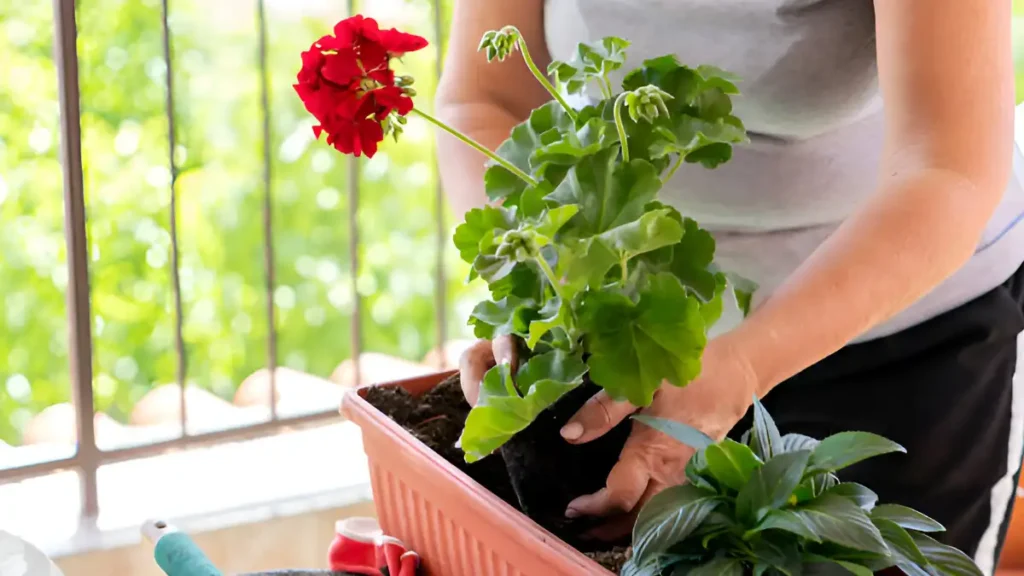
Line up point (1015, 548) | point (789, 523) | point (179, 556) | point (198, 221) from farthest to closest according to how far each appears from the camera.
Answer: point (198, 221), point (1015, 548), point (179, 556), point (789, 523)

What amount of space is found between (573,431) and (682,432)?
0.08 meters

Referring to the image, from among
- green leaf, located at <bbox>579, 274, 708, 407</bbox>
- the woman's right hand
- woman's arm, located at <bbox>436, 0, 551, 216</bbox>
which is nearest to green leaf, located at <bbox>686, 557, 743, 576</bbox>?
green leaf, located at <bbox>579, 274, 708, 407</bbox>

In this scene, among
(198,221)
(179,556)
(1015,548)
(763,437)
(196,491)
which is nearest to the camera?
(763,437)

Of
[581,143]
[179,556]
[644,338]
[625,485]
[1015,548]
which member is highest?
[581,143]

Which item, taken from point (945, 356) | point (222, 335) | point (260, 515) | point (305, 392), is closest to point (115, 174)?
point (222, 335)

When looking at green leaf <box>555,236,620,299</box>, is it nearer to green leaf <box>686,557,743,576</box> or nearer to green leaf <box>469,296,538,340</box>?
green leaf <box>469,296,538,340</box>

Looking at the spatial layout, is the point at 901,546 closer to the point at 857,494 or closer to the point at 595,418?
the point at 857,494

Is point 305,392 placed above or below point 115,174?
below

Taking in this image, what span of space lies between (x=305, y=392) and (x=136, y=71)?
1.72 metres

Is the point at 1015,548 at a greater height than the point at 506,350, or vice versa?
the point at 506,350

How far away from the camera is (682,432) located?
2.17ft

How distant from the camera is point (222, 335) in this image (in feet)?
10.8

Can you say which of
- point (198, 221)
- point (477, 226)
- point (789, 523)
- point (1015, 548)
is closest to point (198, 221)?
point (198, 221)

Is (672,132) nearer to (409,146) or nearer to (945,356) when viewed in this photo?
(945,356)
